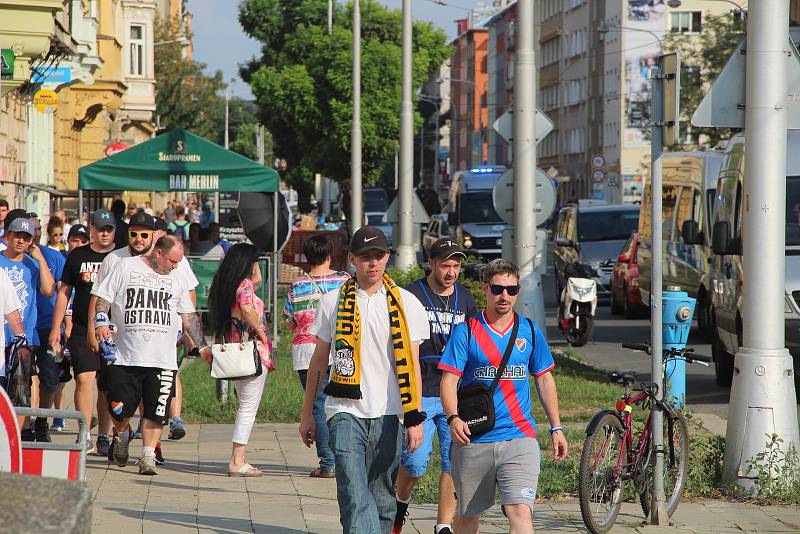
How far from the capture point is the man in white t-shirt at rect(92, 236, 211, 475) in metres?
10.1

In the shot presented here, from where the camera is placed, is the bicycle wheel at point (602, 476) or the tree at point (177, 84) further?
the tree at point (177, 84)

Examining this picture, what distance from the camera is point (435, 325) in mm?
8070

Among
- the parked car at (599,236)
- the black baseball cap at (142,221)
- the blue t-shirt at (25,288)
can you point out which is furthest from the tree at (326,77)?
the black baseball cap at (142,221)

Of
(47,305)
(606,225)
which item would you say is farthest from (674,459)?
(606,225)

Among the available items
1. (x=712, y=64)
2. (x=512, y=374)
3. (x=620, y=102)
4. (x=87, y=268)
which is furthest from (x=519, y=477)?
(x=620, y=102)

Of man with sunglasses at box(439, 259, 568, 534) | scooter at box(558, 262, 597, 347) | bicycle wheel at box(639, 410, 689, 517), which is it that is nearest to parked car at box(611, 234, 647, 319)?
scooter at box(558, 262, 597, 347)

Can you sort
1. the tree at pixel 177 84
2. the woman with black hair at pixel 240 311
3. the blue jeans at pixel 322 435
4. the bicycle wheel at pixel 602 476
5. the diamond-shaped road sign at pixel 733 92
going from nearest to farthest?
the bicycle wheel at pixel 602 476
the diamond-shaped road sign at pixel 733 92
the blue jeans at pixel 322 435
the woman with black hair at pixel 240 311
the tree at pixel 177 84

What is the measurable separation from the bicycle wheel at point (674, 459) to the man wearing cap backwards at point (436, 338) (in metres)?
1.27

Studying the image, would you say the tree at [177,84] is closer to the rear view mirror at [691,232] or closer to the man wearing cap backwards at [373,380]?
the rear view mirror at [691,232]

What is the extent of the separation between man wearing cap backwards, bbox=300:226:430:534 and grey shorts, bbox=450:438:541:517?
264mm

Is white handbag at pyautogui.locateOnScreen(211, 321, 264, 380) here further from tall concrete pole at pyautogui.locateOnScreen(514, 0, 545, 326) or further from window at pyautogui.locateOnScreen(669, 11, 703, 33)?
window at pyautogui.locateOnScreen(669, 11, 703, 33)

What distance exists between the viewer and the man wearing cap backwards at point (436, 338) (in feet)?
25.7

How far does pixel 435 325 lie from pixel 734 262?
853cm

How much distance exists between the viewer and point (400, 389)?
6707 millimetres
